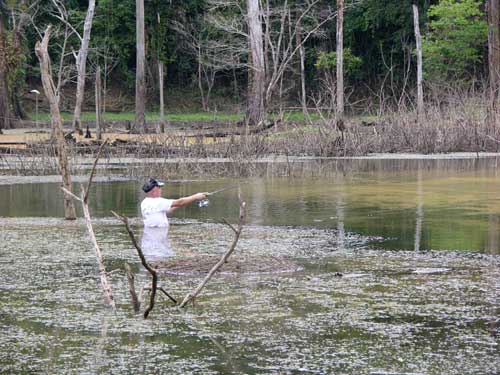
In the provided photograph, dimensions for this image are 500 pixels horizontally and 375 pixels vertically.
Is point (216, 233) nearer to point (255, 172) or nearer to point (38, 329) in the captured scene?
point (38, 329)

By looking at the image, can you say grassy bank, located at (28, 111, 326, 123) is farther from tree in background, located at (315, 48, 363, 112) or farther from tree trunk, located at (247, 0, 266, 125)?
tree trunk, located at (247, 0, 266, 125)

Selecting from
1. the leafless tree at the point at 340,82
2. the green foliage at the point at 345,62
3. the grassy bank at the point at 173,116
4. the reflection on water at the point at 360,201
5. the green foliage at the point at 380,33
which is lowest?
the reflection on water at the point at 360,201

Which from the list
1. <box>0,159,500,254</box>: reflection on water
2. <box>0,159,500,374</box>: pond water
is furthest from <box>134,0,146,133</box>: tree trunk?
<box>0,159,500,374</box>: pond water

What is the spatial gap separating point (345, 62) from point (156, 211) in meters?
36.2

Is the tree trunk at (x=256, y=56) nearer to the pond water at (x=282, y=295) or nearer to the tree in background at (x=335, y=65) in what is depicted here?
the tree in background at (x=335, y=65)

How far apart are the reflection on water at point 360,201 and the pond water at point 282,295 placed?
52mm

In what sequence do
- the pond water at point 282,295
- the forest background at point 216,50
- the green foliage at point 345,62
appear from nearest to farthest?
1. the pond water at point 282,295
2. the green foliage at point 345,62
3. the forest background at point 216,50

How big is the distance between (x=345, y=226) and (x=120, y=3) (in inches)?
1530

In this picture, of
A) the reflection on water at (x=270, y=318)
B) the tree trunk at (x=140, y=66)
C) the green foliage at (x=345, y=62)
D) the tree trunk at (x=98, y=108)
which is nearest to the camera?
the reflection on water at (x=270, y=318)

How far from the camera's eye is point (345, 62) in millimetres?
49250

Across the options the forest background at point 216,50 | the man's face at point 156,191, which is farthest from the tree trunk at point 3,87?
the man's face at point 156,191

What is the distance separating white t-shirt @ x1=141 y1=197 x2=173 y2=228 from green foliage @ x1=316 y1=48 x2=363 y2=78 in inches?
1304

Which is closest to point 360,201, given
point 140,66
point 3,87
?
point 140,66

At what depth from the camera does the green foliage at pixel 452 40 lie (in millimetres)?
42531
